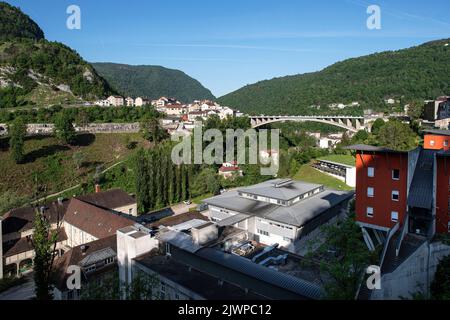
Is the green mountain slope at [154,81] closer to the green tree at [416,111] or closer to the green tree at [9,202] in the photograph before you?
the green tree at [416,111]

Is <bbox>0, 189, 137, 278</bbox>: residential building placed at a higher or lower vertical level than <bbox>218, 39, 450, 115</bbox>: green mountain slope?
lower

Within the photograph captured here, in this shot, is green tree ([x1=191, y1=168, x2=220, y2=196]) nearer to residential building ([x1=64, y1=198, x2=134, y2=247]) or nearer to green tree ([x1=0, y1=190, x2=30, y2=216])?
residential building ([x1=64, y1=198, x2=134, y2=247])

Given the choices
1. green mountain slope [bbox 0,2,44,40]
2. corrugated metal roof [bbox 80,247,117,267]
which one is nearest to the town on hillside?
corrugated metal roof [bbox 80,247,117,267]

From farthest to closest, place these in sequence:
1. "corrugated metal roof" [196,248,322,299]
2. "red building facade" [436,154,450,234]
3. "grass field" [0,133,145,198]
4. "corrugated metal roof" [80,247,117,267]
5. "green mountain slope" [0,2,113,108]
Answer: "green mountain slope" [0,2,113,108] < "grass field" [0,133,145,198] < "corrugated metal roof" [80,247,117,267] < "red building facade" [436,154,450,234] < "corrugated metal roof" [196,248,322,299]

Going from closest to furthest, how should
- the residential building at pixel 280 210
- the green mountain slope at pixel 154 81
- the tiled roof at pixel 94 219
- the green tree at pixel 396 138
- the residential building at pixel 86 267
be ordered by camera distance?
1. the residential building at pixel 86 267
2. the tiled roof at pixel 94 219
3. the residential building at pixel 280 210
4. the green tree at pixel 396 138
5. the green mountain slope at pixel 154 81

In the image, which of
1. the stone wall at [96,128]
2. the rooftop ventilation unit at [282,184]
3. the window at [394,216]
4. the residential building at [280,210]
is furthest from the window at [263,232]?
the stone wall at [96,128]
